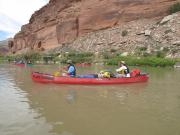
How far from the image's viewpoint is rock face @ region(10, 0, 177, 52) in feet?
246

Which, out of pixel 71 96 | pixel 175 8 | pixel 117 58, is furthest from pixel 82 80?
pixel 175 8

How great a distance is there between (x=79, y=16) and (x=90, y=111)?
242 feet

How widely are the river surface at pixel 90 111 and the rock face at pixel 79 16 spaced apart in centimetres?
5349

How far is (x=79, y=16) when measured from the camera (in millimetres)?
87688

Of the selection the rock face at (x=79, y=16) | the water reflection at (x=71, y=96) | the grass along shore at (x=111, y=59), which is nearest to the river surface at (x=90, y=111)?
the water reflection at (x=71, y=96)

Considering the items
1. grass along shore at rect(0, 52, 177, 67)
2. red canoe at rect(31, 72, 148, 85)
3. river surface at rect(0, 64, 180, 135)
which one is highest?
grass along shore at rect(0, 52, 177, 67)

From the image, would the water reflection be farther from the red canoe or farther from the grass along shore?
the grass along shore

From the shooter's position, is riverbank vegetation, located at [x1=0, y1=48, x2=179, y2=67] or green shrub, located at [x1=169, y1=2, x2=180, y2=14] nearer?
riverbank vegetation, located at [x1=0, y1=48, x2=179, y2=67]

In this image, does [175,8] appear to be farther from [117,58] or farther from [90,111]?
[90,111]

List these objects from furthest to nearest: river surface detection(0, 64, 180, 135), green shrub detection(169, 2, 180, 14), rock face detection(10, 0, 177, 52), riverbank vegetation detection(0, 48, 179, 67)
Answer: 1. rock face detection(10, 0, 177, 52)
2. green shrub detection(169, 2, 180, 14)
3. riverbank vegetation detection(0, 48, 179, 67)
4. river surface detection(0, 64, 180, 135)

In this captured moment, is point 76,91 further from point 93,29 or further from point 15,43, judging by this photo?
point 15,43

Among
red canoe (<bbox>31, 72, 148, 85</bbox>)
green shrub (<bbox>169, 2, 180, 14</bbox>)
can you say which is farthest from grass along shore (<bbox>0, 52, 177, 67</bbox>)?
red canoe (<bbox>31, 72, 148, 85</bbox>)

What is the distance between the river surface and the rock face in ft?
176

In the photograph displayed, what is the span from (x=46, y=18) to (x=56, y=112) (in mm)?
92650
